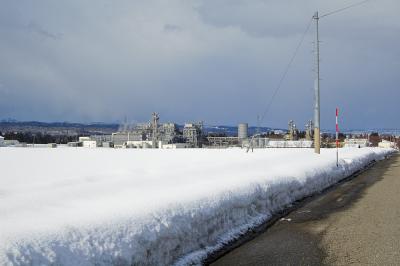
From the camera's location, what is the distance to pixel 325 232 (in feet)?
29.0

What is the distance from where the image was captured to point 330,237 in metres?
8.37

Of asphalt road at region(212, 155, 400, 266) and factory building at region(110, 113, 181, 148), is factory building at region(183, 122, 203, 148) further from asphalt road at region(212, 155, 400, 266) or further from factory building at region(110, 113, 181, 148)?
asphalt road at region(212, 155, 400, 266)

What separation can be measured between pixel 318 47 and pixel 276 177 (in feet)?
67.5

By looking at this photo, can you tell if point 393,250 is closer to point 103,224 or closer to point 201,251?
point 201,251

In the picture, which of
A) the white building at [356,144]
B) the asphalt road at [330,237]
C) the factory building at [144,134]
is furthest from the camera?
the factory building at [144,134]

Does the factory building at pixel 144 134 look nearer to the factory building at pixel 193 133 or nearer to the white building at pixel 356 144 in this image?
the factory building at pixel 193 133

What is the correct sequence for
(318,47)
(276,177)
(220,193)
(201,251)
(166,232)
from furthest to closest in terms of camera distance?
(318,47) < (276,177) < (220,193) < (201,251) < (166,232)

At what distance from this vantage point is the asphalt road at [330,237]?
6.99 m

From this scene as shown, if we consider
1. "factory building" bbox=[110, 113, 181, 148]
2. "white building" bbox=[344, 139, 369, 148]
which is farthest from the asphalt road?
"factory building" bbox=[110, 113, 181, 148]

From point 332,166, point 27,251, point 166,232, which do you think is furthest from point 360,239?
point 332,166

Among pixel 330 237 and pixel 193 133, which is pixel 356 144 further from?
pixel 330 237

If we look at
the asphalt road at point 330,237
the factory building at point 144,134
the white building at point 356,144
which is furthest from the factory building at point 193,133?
the asphalt road at point 330,237

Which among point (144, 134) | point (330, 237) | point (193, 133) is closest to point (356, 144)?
point (193, 133)

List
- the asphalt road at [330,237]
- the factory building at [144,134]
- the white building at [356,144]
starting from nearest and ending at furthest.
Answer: the asphalt road at [330,237] → the white building at [356,144] → the factory building at [144,134]
